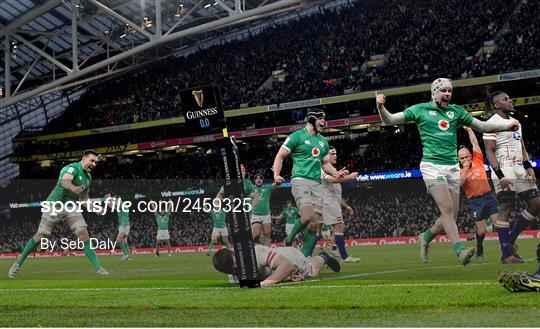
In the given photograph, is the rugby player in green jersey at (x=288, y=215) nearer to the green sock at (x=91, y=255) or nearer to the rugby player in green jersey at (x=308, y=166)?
the green sock at (x=91, y=255)

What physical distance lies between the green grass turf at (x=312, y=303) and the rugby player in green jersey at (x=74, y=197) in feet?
8.25

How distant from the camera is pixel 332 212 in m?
15.5

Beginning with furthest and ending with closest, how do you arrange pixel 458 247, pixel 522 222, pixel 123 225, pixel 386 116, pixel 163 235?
1. pixel 163 235
2. pixel 123 225
3. pixel 522 222
4. pixel 458 247
5. pixel 386 116

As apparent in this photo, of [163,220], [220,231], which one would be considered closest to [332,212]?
[220,231]

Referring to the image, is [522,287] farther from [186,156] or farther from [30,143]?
[30,143]

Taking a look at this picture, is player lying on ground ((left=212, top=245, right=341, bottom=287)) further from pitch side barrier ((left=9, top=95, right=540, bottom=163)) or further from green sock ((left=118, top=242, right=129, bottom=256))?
pitch side barrier ((left=9, top=95, right=540, bottom=163))

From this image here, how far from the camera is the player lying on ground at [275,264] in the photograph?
10297mm

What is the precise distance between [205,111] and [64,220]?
6840mm

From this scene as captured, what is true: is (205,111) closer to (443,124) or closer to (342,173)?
(443,124)

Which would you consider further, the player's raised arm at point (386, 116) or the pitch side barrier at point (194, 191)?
the pitch side barrier at point (194, 191)

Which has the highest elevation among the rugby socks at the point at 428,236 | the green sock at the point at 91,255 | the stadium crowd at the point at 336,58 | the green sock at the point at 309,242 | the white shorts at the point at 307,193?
the stadium crowd at the point at 336,58

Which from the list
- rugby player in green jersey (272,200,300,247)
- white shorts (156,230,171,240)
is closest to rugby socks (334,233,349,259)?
rugby player in green jersey (272,200,300,247)

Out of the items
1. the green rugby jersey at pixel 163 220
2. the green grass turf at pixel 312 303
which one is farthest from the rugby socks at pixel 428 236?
the green rugby jersey at pixel 163 220

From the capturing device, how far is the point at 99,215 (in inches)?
874
